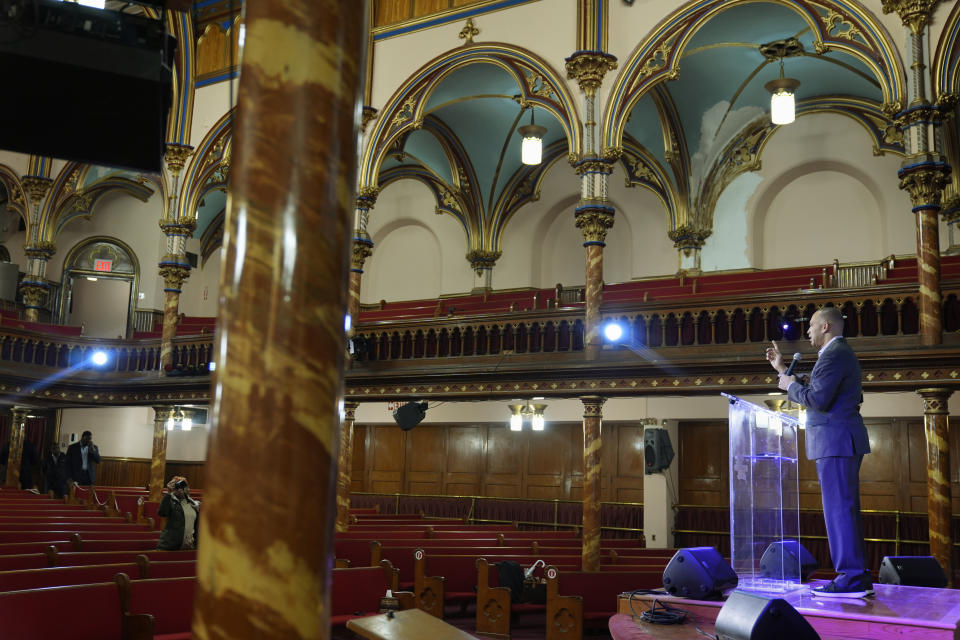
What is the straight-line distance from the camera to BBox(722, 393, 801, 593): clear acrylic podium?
5512mm

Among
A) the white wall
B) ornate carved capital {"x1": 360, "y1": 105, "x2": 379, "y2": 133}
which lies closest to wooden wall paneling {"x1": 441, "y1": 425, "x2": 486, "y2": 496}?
ornate carved capital {"x1": 360, "y1": 105, "x2": 379, "y2": 133}

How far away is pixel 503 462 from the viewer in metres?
18.8

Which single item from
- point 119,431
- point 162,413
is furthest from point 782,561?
point 119,431

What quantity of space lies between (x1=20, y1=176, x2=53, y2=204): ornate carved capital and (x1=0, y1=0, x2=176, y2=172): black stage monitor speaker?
56.5ft

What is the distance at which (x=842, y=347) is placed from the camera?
5.19m

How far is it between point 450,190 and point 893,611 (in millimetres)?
17167

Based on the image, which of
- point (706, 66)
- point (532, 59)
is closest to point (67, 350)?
point (532, 59)

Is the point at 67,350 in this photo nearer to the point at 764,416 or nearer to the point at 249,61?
the point at 764,416

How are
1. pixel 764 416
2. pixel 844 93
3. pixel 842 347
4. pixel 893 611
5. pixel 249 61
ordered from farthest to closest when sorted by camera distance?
1. pixel 844 93
2. pixel 764 416
3. pixel 842 347
4. pixel 893 611
5. pixel 249 61

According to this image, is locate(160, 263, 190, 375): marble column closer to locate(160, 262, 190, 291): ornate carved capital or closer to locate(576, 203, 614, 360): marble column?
locate(160, 262, 190, 291): ornate carved capital

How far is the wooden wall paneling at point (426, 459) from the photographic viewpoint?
64.1 ft

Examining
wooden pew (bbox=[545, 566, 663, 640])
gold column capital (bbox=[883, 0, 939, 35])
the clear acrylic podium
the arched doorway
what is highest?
gold column capital (bbox=[883, 0, 939, 35])

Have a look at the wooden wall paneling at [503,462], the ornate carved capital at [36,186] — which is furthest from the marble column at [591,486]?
the ornate carved capital at [36,186]

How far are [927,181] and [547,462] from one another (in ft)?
31.9
